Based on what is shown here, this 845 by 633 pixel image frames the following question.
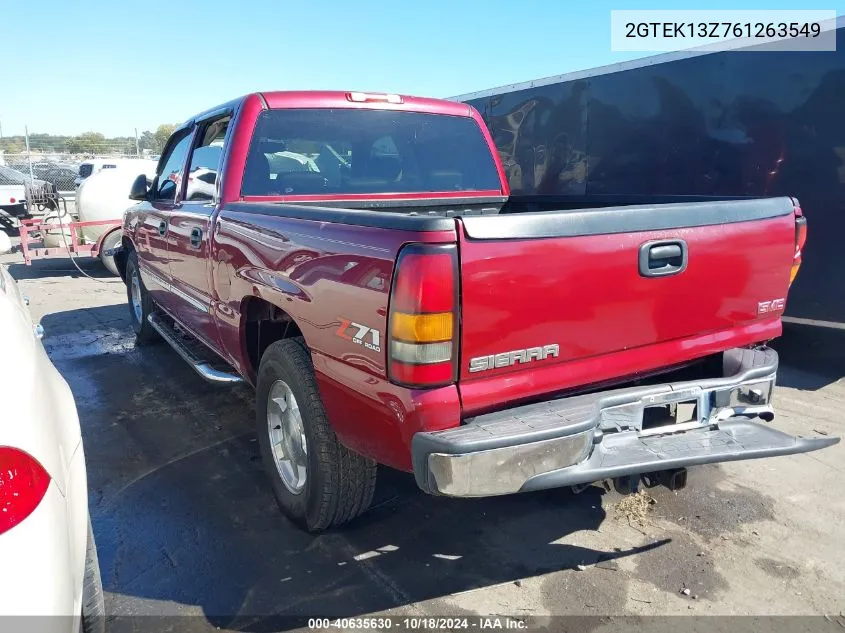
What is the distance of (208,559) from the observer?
114 inches

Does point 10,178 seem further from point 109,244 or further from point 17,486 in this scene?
point 17,486

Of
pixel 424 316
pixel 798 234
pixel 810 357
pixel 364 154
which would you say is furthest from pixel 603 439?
pixel 810 357

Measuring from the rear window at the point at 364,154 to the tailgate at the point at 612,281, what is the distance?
1.88 meters

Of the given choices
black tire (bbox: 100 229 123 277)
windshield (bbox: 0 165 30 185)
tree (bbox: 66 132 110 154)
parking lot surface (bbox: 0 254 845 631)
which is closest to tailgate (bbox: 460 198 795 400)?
parking lot surface (bbox: 0 254 845 631)

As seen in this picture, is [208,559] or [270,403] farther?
[270,403]

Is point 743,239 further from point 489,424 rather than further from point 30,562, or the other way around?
point 30,562

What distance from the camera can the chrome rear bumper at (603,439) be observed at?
2.16m

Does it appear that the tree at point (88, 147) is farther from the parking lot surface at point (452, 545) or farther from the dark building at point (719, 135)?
the parking lot surface at point (452, 545)

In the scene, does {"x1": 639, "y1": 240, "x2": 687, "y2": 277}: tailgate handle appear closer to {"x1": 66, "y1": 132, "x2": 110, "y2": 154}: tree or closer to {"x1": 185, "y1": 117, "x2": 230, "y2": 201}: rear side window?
{"x1": 185, "y1": 117, "x2": 230, "y2": 201}: rear side window

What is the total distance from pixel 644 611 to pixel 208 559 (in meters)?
1.89

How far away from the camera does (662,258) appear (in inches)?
101

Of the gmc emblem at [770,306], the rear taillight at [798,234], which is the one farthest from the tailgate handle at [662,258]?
the rear taillight at [798,234]

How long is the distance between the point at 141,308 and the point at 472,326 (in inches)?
198

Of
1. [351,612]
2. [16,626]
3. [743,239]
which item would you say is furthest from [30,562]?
[743,239]
